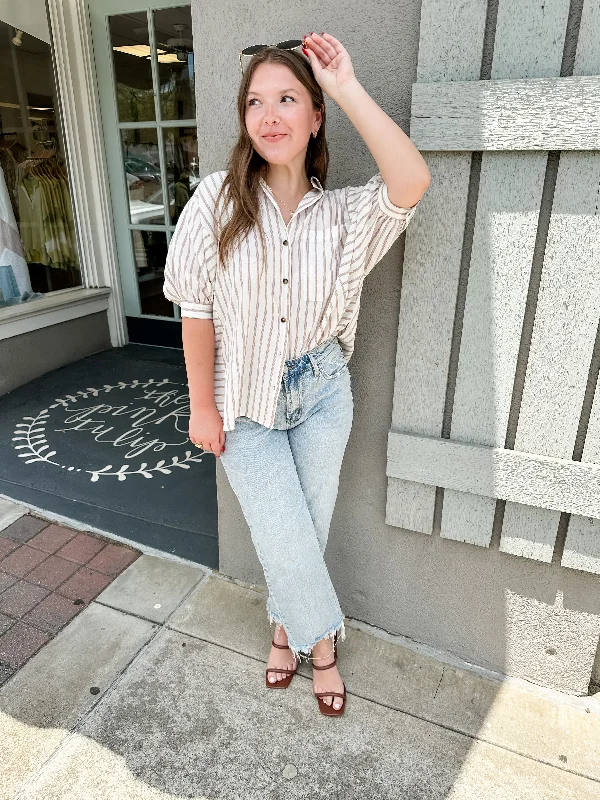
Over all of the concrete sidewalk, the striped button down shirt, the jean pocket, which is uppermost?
the striped button down shirt

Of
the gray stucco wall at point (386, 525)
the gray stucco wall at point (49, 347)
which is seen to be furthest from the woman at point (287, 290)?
the gray stucco wall at point (49, 347)

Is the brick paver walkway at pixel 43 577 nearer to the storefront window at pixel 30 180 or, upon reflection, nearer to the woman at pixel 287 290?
the woman at pixel 287 290

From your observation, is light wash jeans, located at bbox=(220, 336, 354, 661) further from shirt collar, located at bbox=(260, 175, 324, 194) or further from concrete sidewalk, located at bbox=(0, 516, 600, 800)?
shirt collar, located at bbox=(260, 175, 324, 194)

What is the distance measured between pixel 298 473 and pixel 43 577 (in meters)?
1.36

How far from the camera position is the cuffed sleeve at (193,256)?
1489mm

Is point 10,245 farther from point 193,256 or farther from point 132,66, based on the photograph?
point 193,256

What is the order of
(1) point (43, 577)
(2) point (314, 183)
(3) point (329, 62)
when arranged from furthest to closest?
(1) point (43, 577), (2) point (314, 183), (3) point (329, 62)

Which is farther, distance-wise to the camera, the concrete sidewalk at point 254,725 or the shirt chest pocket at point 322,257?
the concrete sidewalk at point 254,725

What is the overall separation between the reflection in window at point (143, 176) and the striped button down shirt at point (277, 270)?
135 inches

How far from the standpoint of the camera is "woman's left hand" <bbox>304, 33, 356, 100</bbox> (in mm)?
1363

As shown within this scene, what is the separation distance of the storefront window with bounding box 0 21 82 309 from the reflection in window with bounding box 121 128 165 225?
495 mm

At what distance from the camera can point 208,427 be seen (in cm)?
168

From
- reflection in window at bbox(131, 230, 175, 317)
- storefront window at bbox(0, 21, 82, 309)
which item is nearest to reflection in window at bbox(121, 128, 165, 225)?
reflection in window at bbox(131, 230, 175, 317)

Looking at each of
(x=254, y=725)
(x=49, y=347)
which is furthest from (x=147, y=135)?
(x=254, y=725)
